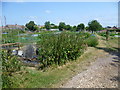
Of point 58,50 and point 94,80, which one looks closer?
point 94,80

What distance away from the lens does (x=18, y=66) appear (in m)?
3.97

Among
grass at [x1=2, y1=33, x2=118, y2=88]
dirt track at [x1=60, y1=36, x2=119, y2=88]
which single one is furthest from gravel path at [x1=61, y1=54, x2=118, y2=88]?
grass at [x1=2, y1=33, x2=118, y2=88]

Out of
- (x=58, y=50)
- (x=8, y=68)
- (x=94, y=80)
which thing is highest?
(x=58, y=50)

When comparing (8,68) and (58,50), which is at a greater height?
(58,50)

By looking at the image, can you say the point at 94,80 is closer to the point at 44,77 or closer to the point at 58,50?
the point at 44,77

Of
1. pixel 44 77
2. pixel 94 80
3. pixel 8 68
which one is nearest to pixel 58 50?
pixel 44 77

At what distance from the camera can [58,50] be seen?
5234 millimetres

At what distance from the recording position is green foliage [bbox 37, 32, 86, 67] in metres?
4.93

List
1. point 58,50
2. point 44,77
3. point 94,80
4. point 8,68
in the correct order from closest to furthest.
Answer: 1. point 8,68
2. point 94,80
3. point 44,77
4. point 58,50

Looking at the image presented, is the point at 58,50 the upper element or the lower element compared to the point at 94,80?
upper

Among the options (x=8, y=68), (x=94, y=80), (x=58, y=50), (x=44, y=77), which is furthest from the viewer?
(x=58, y=50)

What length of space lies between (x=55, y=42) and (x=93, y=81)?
2.22 m

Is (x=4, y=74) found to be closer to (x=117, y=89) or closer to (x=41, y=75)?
(x=41, y=75)

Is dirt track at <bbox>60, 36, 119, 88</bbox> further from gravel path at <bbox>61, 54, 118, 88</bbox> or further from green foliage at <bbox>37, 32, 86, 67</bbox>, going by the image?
green foliage at <bbox>37, 32, 86, 67</bbox>
